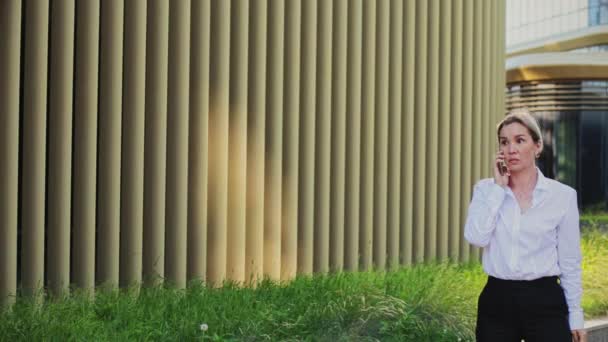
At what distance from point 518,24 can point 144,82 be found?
4729 cm

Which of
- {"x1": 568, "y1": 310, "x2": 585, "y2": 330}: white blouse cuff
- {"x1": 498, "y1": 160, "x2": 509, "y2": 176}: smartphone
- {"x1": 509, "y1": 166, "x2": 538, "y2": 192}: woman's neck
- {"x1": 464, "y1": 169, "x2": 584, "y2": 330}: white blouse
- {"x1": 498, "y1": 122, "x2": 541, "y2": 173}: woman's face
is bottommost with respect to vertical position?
{"x1": 568, "y1": 310, "x2": 585, "y2": 330}: white blouse cuff

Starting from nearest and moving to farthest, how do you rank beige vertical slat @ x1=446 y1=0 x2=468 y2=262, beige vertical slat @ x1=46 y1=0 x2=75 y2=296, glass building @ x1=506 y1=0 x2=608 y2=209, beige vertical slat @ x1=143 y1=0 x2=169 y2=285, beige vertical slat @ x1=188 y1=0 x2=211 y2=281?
beige vertical slat @ x1=46 y1=0 x2=75 y2=296, beige vertical slat @ x1=143 y1=0 x2=169 y2=285, beige vertical slat @ x1=188 y1=0 x2=211 y2=281, beige vertical slat @ x1=446 y1=0 x2=468 y2=262, glass building @ x1=506 y1=0 x2=608 y2=209

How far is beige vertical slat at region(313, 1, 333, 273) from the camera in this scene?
841 cm

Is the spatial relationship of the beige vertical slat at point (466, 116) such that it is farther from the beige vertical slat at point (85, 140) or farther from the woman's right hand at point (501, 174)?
the woman's right hand at point (501, 174)

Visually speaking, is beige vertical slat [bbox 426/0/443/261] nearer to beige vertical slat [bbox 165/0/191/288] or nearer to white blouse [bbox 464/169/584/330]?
beige vertical slat [bbox 165/0/191/288]

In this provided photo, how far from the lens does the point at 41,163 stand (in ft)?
20.8

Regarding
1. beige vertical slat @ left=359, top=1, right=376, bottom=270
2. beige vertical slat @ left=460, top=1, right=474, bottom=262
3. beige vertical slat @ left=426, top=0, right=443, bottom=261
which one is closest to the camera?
beige vertical slat @ left=359, top=1, right=376, bottom=270

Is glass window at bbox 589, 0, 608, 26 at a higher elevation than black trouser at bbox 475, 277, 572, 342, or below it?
higher

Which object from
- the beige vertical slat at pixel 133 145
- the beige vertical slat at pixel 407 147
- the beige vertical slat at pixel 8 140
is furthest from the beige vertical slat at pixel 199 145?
the beige vertical slat at pixel 407 147

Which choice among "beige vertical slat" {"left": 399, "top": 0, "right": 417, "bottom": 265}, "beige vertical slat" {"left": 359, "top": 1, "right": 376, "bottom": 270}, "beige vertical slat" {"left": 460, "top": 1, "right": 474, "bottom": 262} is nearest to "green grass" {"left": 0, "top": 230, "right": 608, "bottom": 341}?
"beige vertical slat" {"left": 359, "top": 1, "right": 376, "bottom": 270}

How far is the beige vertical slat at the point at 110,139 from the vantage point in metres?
6.74

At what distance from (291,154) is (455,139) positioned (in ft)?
7.85

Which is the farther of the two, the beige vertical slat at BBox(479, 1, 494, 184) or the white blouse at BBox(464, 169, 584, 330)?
the beige vertical slat at BBox(479, 1, 494, 184)

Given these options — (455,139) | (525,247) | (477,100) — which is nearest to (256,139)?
(455,139)
